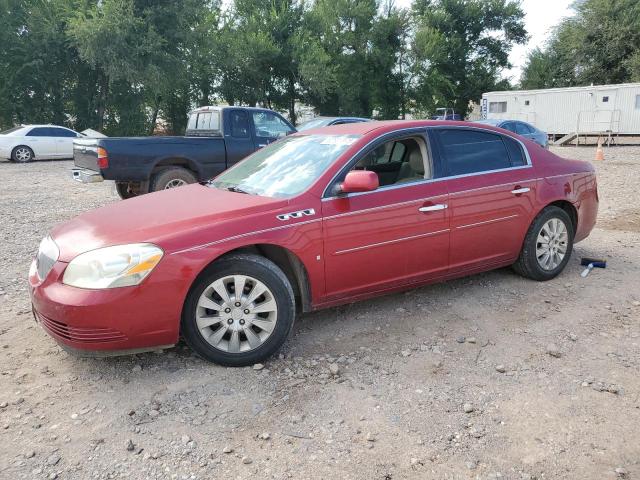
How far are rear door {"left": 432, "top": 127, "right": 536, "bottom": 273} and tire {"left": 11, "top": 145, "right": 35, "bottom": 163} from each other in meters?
17.5

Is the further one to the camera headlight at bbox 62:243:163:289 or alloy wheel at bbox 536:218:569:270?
alloy wheel at bbox 536:218:569:270

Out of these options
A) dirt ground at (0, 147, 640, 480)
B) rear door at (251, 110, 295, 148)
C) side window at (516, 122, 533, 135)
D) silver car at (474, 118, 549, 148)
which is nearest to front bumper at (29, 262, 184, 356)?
dirt ground at (0, 147, 640, 480)

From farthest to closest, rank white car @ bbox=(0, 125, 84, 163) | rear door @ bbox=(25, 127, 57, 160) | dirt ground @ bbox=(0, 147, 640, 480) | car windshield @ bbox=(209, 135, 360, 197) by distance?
rear door @ bbox=(25, 127, 57, 160) → white car @ bbox=(0, 125, 84, 163) → car windshield @ bbox=(209, 135, 360, 197) → dirt ground @ bbox=(0, 147, 640, 480)

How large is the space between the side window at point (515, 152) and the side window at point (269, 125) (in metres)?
5.27

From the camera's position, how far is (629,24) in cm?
3362

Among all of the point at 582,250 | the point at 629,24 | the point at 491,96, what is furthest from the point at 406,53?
the point at 582,250

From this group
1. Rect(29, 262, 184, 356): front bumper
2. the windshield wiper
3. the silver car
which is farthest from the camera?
the silver car

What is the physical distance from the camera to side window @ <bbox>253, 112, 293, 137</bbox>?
945 cm

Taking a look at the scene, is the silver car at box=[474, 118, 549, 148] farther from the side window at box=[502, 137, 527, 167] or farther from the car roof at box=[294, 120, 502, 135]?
the car roof at box=[294, 120, 502, 135]

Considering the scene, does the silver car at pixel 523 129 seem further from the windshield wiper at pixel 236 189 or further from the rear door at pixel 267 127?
the windshield wiper at pixel 236 189

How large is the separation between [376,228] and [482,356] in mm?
1151

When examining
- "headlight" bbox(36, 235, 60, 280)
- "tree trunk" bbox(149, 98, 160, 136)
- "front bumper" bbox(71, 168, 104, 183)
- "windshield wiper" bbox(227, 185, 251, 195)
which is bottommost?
"headlight" bbox(36, 235, 60, 280)

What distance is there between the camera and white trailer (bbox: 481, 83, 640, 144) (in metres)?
24.2

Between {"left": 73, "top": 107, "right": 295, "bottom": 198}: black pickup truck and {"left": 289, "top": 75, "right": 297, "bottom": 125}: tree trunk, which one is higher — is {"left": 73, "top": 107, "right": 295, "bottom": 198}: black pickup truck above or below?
below
